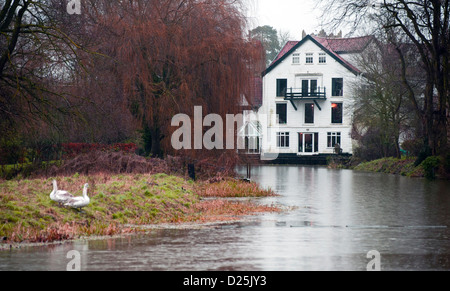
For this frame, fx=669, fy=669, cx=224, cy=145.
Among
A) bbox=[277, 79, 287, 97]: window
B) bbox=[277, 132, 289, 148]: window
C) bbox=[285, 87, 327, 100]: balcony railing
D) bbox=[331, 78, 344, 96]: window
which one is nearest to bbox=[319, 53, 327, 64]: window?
bbox=[331, 78, 344, 96]: window

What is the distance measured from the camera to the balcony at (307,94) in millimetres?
71188

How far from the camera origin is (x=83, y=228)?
1390 cm

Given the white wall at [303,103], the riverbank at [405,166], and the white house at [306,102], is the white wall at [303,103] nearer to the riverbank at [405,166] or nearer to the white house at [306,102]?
the white house at [306,102]

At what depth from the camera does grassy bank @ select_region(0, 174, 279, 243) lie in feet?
44.2

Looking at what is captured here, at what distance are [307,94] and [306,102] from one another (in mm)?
1276

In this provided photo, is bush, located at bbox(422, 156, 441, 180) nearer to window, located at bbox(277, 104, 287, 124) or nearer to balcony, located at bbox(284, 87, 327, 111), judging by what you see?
balcony, located at bbox(284, 87, 327, 111)

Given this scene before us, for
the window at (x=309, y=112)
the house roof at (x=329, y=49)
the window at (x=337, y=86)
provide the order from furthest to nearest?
the window at (x=309, y=112) < the window at (x=337, y=86) < the house roof at (x=329, y=49)

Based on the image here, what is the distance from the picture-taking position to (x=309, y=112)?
72.8 meters

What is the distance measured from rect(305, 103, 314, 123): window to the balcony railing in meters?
1.44

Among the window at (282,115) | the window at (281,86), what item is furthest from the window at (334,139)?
the window at (281,86)

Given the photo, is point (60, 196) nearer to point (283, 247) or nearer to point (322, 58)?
point (283, 247)

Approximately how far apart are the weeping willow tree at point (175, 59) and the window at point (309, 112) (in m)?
40.4

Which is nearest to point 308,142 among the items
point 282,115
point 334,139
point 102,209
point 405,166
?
point 334,139
